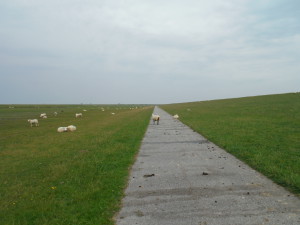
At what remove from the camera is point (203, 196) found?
7176mm

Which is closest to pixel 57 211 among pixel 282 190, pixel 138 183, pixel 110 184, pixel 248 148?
pixel 110 184

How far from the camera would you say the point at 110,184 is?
8539 mm

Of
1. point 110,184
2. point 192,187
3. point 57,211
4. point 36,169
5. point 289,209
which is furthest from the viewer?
point 36,169

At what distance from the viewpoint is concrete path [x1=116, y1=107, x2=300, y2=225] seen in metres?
5.83

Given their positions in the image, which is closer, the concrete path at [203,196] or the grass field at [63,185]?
the concrete path at [203,196]

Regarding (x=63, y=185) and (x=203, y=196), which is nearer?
(x=203, y=196)

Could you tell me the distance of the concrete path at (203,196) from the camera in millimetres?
5832

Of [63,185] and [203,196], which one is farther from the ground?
[203,196]

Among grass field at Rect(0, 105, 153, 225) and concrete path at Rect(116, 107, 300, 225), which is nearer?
concrete path at Rect(116, 107, 300, 225)

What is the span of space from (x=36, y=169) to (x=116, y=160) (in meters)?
3.67

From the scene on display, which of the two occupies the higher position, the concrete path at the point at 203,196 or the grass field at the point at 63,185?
the concrete path at the point at 203,196

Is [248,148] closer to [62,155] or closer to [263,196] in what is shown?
[263,196]

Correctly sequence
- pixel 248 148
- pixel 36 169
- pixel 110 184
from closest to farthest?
pixel 110 184, pixel 36 169, pixel 248 148

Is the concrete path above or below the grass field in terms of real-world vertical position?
above
